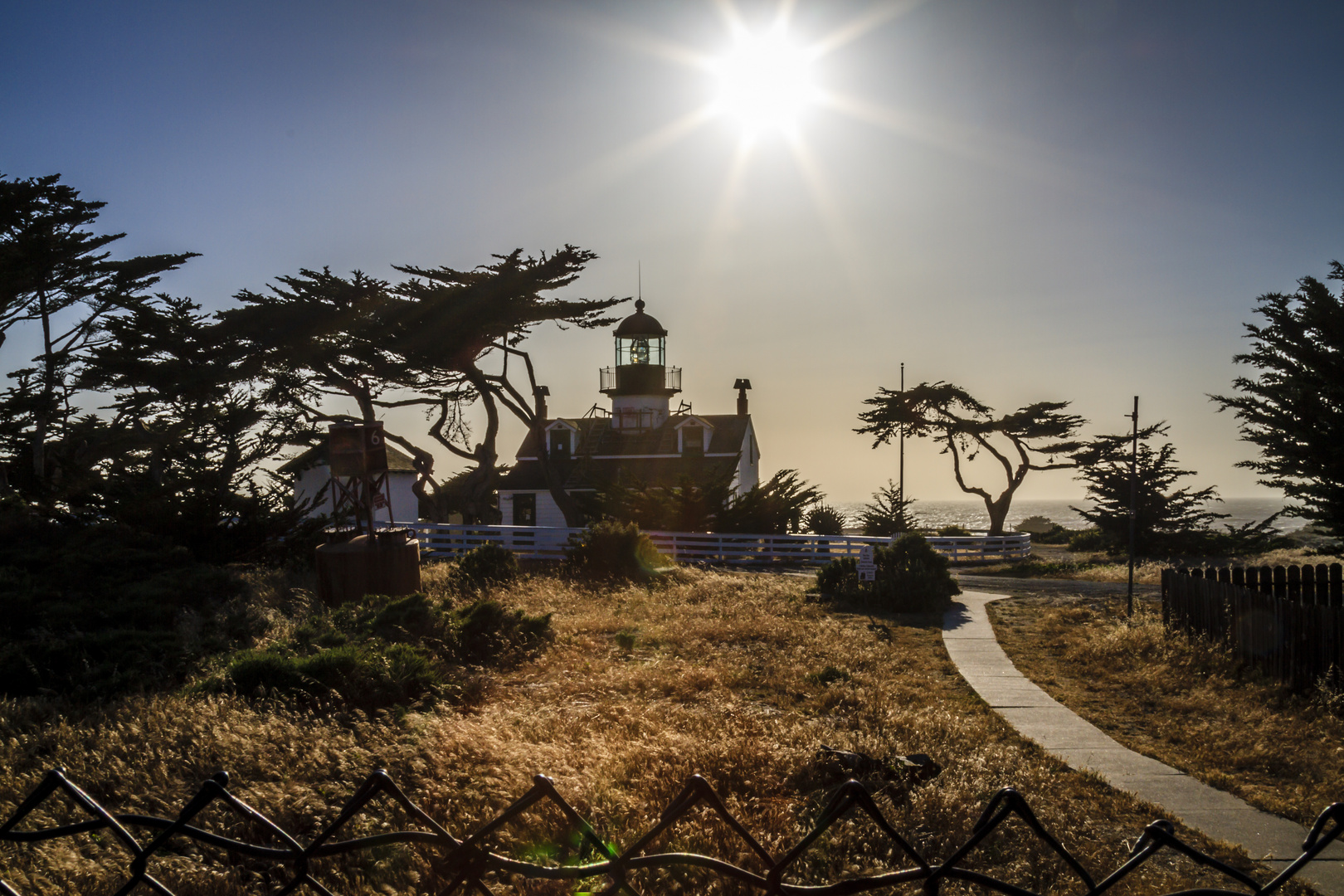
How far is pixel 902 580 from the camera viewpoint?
17.2 metres

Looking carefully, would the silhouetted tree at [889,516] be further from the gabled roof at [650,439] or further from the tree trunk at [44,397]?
the tree trunk at [44,397]

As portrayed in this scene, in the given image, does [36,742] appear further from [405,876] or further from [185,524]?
[185,524]

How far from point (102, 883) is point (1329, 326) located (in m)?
25.1

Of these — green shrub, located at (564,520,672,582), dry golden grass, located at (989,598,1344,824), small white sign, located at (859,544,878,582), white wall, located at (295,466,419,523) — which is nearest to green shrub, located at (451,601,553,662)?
dry golden grass, located at (989,598,1344,824)

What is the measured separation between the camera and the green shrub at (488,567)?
17266 millimetres

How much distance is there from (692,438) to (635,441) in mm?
2793

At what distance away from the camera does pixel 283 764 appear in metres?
5.50

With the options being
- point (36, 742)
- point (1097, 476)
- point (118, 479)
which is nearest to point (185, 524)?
point (118, 479)

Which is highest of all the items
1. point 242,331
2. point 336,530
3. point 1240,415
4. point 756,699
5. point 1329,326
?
point 242,331

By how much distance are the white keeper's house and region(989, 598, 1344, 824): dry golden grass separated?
92.5 ft

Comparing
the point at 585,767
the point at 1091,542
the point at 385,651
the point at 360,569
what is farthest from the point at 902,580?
the point at 1091,542

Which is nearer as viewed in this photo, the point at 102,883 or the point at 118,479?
the point at 102,883

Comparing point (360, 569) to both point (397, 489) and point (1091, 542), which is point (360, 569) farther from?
point (397, 489)

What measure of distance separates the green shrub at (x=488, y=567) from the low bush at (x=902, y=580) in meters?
6.65
